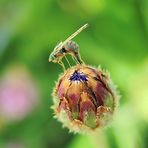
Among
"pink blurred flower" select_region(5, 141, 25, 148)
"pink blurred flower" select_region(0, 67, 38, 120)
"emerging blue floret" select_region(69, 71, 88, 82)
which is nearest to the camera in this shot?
"emerging blue floret" select_region(69, 71, 88, 82)

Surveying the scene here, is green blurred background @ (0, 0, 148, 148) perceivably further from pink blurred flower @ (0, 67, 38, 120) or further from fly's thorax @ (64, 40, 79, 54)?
fly's thorax @ (64, 40, 79, 54)

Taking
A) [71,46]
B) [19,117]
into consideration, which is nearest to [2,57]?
[19,117]

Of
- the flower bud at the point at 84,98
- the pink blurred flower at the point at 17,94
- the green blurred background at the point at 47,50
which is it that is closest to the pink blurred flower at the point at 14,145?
the green blurred background at the point at 47,50

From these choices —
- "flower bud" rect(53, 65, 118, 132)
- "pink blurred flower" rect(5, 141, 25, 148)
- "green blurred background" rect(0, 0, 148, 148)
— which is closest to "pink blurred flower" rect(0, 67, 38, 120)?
"green blurred background" rect(0, 0, 148, 148)

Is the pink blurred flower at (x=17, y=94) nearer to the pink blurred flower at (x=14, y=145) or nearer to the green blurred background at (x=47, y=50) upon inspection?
the green blurred background at (x=47, y=50)

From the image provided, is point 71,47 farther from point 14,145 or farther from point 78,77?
point 14,145

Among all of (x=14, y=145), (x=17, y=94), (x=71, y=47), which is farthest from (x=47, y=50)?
(x=71, y=47)
